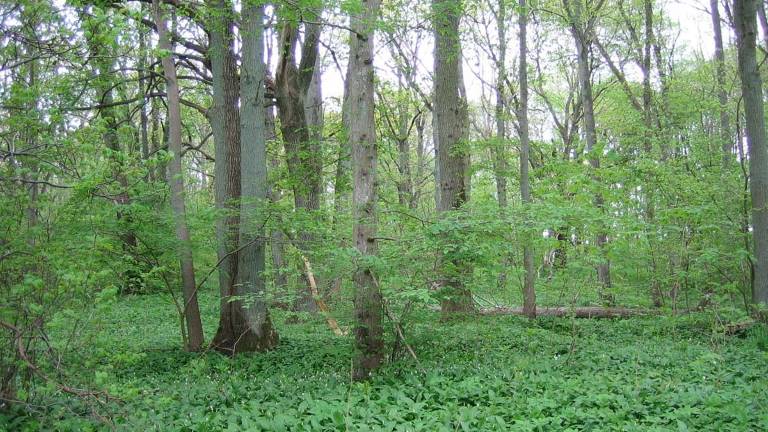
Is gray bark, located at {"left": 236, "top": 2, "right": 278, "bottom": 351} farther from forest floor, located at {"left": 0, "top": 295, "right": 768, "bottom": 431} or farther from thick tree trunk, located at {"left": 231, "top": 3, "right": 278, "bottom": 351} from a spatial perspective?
forest floor, located at {"left": 0, "top": 295, "right": 768, "bottom": 431}

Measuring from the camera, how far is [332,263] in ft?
21.2

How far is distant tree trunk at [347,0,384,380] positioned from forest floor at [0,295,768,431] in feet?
0.91

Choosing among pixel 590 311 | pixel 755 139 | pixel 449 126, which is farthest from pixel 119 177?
pixel 590 311

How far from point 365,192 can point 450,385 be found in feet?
8.21

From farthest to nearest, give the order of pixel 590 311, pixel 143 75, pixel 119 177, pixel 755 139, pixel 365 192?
pixel 590 311 < pixel 143 75 < pixel 755 139 < pixel 365 192 < pixel 119 177

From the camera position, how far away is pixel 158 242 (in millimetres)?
8141

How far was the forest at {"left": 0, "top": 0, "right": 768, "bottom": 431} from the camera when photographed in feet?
15.3

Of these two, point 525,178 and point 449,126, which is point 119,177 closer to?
point 449,126

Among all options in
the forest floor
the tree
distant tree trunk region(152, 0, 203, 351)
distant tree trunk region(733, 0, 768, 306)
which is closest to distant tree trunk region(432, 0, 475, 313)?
the forest floor

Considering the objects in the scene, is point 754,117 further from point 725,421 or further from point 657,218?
point 725,421

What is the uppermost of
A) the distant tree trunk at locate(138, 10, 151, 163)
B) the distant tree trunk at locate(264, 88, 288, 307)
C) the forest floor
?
the distant tree trunk at locate(138, 10, 151, 163)

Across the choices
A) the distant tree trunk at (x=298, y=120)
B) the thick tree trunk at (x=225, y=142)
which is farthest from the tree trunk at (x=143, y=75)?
the distant tree trunk at (x=298, y=120)

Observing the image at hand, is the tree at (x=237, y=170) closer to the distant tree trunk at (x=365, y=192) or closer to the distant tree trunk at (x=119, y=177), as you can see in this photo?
the distant tree trunk at (x=119, y=177)

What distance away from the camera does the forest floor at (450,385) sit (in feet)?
14.9
